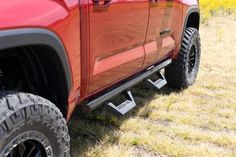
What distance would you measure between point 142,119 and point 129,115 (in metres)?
0.13

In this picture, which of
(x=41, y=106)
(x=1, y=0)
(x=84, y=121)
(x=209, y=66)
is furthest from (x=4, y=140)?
(x=209, y=66)

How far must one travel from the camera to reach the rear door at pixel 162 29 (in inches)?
148

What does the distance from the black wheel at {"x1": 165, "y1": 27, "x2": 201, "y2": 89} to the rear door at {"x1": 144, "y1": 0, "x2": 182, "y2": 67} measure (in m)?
0.38

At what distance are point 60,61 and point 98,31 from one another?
421mm

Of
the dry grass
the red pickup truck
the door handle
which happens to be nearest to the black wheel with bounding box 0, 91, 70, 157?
the red pickup truck

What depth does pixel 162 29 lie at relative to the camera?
161 inches

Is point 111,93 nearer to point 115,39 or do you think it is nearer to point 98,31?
point 115,39

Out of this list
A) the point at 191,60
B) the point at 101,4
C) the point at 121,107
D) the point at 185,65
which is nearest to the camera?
the point at 101,4

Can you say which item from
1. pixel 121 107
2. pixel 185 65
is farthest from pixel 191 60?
pixel 121 107

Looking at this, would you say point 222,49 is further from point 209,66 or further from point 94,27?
point 94,27

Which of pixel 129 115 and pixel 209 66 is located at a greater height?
pixel 129 115

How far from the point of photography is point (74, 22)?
248 cm

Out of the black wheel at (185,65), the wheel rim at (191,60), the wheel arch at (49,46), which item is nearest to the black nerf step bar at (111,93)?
the wheel arch at (49,46)

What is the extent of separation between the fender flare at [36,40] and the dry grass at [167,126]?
1125 mm
